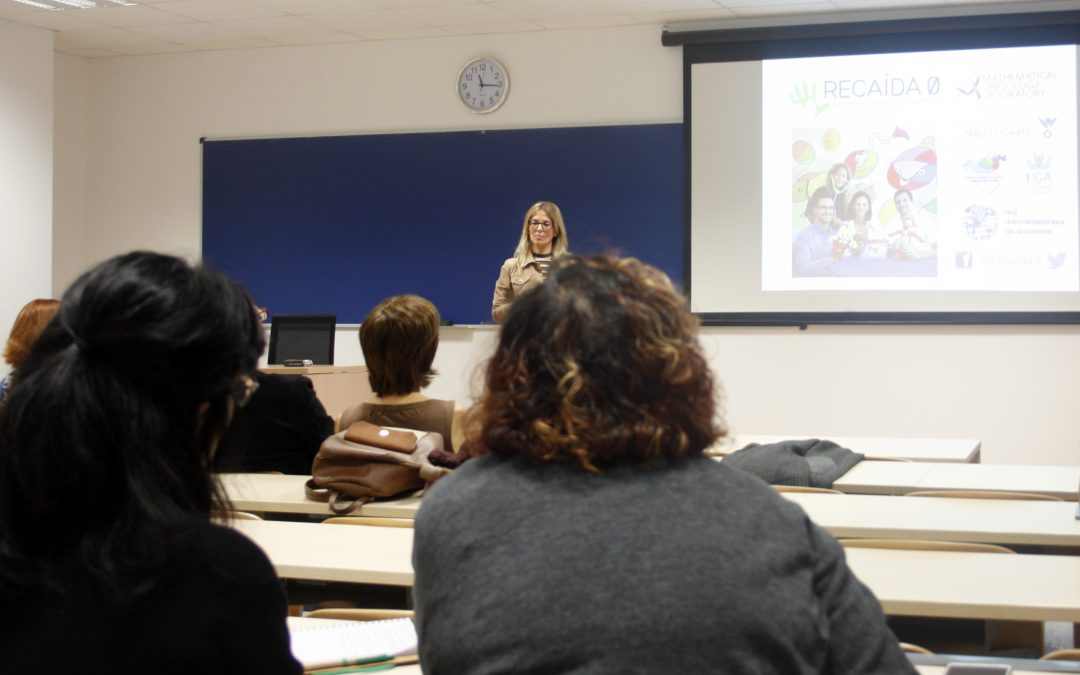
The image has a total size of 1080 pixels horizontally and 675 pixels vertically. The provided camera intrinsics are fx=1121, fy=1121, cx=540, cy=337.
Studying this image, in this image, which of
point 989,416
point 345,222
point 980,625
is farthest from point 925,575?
point 345,222

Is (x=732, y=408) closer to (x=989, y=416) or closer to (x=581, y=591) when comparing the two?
(x=989, y=416)

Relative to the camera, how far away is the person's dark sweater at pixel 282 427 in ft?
12.5

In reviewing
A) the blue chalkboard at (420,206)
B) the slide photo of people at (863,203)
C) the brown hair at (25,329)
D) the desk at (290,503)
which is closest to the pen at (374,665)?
the desk at (290,503)

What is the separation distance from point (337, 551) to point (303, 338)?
4.08 meters

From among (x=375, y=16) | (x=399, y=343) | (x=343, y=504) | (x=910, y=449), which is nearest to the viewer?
(x=343, y=504)

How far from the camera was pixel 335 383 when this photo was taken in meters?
5.96

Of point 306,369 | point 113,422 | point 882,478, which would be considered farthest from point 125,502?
point 306,369

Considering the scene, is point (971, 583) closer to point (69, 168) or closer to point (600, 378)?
point (600, 378)

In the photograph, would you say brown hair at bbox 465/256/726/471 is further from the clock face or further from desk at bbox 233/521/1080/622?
the clock face

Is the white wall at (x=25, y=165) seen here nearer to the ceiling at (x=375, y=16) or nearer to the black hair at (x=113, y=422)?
the ceiling at (x=375, y=16)

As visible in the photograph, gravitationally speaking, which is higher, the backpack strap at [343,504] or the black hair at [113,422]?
the black hair at [113,422]

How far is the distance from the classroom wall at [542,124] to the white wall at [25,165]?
79cm

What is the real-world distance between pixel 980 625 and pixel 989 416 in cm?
Answer: 413

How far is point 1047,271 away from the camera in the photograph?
643 centimetres
